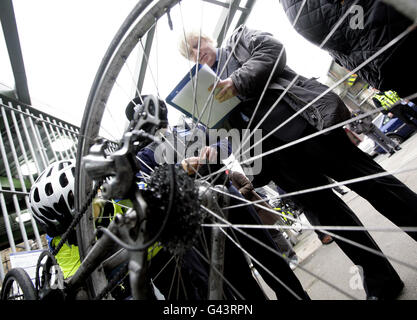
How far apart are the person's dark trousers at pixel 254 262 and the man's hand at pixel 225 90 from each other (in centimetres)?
44

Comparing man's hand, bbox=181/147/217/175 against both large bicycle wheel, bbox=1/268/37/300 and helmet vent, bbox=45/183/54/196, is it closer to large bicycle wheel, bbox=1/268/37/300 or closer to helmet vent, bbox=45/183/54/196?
large bicycle wheel, bbox=1/268/37/300

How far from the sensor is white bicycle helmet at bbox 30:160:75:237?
3.82 feet

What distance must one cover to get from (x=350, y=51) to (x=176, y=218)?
92 centimetres

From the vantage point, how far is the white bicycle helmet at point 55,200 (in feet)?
3.82

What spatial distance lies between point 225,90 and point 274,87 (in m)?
0.25

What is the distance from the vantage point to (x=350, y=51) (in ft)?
2.72

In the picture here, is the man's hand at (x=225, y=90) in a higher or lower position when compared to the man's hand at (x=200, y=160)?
higher

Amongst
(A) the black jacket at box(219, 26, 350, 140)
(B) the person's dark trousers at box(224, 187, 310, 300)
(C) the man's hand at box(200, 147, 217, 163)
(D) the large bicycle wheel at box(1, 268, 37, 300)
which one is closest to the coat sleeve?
(A) the black jacket at box(219, 26, 350, 140)

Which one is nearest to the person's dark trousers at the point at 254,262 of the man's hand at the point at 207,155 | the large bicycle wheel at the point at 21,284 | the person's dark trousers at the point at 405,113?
the man's hand at the point at 207,155

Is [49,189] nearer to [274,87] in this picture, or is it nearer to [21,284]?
[21,284]

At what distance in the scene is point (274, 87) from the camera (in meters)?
0.95

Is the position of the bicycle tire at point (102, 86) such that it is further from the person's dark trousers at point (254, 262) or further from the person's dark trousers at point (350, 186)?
the person's dark trousers at point (350, 186)
